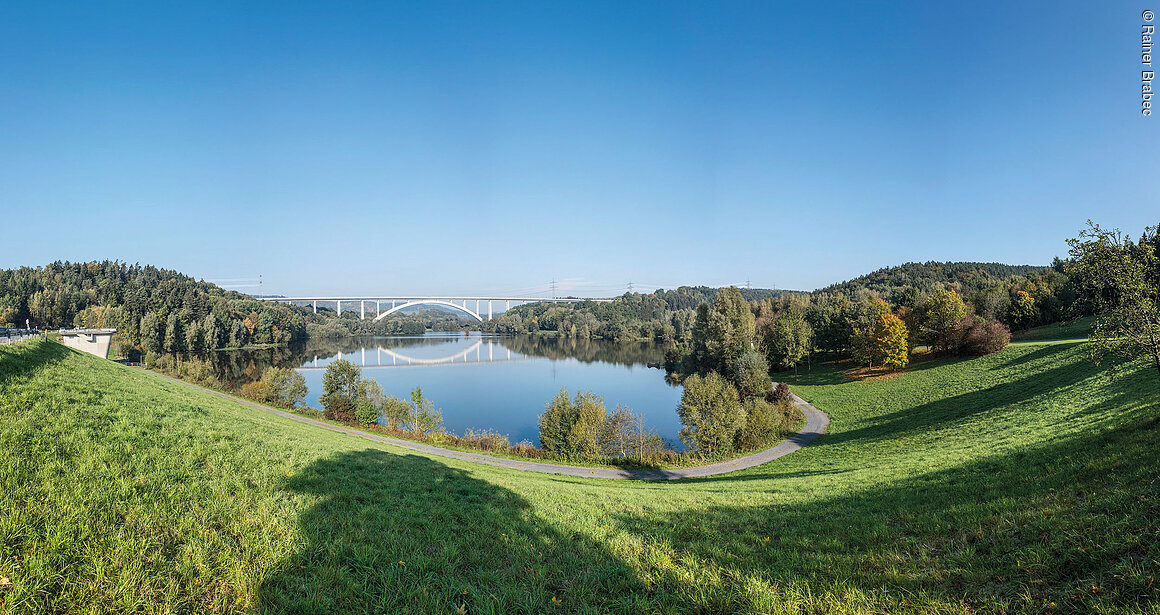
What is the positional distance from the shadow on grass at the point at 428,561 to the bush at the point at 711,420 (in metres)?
19.8

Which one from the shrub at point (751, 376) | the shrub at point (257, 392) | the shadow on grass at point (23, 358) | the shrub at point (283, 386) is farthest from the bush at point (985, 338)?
the shrub at point (257, 392)

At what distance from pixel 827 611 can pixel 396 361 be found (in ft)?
301

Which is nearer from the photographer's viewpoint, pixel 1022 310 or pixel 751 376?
pixel 751 376

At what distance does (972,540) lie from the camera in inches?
191

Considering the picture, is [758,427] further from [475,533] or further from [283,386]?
[283,386]

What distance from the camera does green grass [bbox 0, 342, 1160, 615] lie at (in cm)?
350

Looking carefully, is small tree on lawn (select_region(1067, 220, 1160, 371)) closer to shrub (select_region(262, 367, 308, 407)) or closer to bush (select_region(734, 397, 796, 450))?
bush (select_region(734, 397, 796, 450))

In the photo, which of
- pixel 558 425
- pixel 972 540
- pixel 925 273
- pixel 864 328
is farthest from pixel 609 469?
pixel 925 273

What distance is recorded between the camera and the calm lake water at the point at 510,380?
3881 centimetres

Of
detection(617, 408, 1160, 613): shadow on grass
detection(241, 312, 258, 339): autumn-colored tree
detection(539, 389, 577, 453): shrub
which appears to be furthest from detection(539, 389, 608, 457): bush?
detection(241, 312, 258, 339): autumn-colored tree

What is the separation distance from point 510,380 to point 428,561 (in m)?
57.8

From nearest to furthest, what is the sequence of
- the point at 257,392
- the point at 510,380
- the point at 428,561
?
the point at 428,561 < the point at 257,392 < the point at 510,380

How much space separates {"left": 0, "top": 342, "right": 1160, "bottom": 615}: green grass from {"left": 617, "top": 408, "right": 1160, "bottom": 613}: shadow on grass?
3 cm

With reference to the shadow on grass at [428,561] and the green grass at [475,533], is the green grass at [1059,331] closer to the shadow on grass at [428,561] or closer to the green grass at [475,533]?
the green grass at [475,533]
